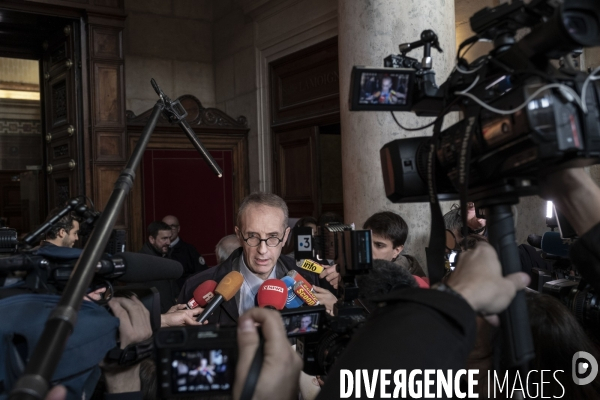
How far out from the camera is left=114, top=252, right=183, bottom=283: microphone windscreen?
4.68 ft

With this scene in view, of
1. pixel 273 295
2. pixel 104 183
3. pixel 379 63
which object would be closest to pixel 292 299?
pixel 273 295

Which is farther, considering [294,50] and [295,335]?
[294,50]

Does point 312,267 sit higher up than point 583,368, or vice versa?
point 312,267

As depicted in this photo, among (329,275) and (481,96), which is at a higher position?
(481,96)

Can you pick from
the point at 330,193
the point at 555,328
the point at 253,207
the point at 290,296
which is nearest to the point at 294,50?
the point at 330,193

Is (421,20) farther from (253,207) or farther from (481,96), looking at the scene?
(481,96)

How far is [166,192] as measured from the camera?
796 cm

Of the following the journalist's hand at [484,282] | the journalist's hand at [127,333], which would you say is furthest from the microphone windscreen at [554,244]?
the journalist's hand at [127,333]

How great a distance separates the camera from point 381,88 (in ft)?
4.52

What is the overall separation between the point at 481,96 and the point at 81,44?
603 cm

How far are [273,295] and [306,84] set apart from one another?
552cm

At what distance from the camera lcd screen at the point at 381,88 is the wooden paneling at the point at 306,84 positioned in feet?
18.6

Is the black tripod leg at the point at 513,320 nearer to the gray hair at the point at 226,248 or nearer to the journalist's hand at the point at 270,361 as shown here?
the journalist's hand at the point at 270,361

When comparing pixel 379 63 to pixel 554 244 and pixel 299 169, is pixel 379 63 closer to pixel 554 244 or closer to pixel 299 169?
pixel 554 244
